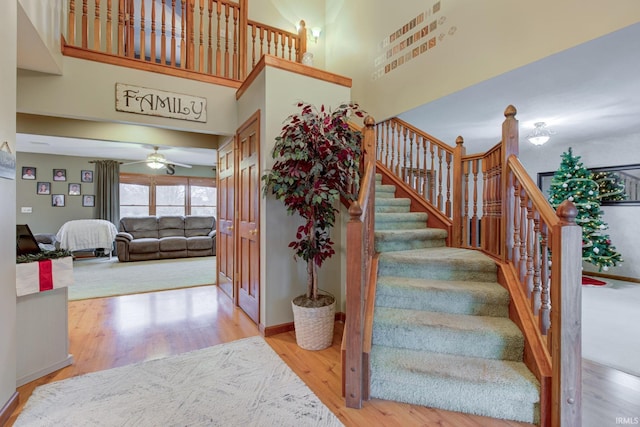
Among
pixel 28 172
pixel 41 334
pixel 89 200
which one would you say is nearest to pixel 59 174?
pixel 28 172

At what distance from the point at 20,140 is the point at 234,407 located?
7.27 m

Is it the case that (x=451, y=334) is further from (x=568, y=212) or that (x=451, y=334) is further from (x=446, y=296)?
(x=568, y=212)

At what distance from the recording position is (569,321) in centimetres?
147

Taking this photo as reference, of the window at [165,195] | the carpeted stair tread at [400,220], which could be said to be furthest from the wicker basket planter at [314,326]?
the window at [165,195]

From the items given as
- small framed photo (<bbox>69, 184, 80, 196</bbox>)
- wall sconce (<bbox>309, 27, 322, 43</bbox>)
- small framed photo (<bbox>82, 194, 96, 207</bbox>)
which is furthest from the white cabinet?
small framed photo (<bbox>69, 184, 80, 196</bbox>)

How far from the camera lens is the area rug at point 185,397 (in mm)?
1609

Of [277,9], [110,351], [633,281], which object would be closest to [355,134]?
[110,351]

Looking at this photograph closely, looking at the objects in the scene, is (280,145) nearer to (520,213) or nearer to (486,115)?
(520,213)

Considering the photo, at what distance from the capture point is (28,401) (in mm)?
1754

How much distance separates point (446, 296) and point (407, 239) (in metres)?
0.82

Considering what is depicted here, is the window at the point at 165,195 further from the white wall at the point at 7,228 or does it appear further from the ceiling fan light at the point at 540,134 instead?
the ceiling fan light at the point at 540,134

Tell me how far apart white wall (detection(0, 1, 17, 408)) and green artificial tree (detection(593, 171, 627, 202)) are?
7.54m

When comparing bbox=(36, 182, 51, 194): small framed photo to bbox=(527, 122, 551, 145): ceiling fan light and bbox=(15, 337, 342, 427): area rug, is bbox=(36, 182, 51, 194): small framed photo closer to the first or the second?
bbox=(15, 337, 342, 427): area rug

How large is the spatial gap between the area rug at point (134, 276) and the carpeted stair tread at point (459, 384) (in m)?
3.61
